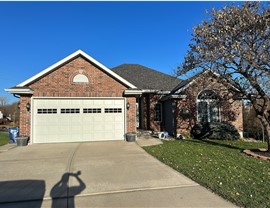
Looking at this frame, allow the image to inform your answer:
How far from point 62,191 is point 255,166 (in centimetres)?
583

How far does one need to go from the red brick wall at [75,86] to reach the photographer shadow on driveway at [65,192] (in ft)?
24.0

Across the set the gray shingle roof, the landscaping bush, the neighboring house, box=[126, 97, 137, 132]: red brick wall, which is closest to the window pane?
the landscaping bush

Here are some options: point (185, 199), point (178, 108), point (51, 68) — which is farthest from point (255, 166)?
point (51, 68)

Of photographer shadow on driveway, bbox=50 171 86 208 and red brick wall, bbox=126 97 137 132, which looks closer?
photographer shadow on driveway, bbox=50 171 86 208

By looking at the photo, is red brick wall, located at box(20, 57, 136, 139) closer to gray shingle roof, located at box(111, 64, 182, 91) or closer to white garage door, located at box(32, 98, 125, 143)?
white garage door, located at box(32, 98, 125, 143)

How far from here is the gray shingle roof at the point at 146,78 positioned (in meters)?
16.8

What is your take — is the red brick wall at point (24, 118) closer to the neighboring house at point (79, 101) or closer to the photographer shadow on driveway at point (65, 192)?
the neighboring house at point (79, 101)

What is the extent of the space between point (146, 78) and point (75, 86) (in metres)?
8.07

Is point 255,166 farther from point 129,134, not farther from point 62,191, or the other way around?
point 129,134

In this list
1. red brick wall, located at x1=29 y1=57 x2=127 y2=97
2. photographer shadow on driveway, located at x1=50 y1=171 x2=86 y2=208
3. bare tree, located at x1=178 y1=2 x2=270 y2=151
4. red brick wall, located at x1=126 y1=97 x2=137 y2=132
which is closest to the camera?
photographer shadow on driveway, located at x1=50 y1=171 x2=86 y2=208

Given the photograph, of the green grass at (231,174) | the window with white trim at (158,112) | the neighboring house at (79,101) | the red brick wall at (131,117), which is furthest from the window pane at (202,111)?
the green grass at (231,174)

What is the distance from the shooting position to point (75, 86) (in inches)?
479

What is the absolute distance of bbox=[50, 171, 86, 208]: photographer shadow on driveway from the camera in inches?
153

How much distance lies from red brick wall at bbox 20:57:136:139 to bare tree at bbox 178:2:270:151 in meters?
5.24
